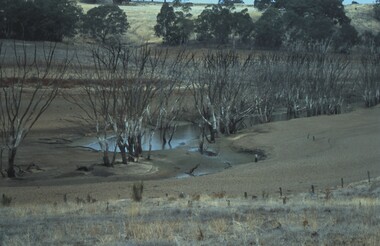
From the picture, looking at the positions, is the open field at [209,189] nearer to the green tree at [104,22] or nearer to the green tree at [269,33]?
the green tree at [104,22]

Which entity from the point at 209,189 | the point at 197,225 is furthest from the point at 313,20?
the point at 197,225

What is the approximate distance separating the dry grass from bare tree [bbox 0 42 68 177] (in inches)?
448

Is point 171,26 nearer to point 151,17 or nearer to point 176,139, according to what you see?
point 151,17

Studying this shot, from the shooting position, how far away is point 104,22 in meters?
84.6

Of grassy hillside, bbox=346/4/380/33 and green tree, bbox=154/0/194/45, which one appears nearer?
green tree, bbox=154/0/194/45

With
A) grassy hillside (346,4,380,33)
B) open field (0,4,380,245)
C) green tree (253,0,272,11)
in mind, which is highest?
green tree (253,0,272,11)

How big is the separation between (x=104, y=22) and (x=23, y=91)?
139 ft

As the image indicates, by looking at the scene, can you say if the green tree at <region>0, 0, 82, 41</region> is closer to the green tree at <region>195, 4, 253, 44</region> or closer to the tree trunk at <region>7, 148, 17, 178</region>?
the green tree at <region>195, 4, 253, 44</region>

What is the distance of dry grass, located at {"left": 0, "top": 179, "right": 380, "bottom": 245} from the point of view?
795 cm

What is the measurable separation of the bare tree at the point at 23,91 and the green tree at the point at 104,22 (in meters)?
16.1

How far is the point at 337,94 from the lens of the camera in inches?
1970

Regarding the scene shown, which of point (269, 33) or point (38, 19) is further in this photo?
point (269, 33)

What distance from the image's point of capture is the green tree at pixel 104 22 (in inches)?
3068

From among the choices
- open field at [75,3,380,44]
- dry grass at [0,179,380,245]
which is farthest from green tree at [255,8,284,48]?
dry grass at [0,179,380,245]
